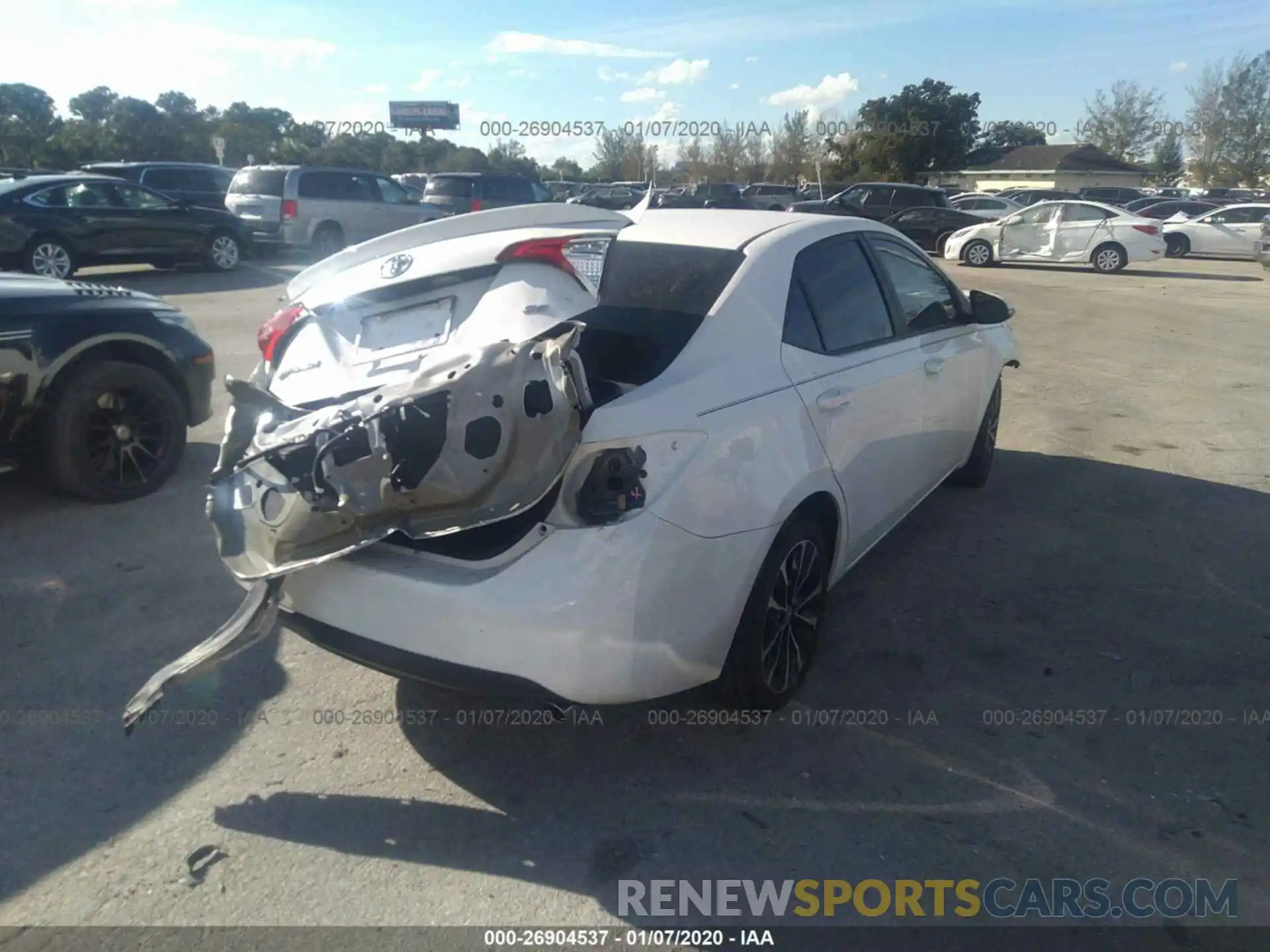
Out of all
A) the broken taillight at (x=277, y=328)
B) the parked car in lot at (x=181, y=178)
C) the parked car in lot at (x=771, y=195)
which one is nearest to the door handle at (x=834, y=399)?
the broken taillight at (x=277, y=328)

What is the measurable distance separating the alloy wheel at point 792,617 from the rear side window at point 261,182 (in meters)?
18.0

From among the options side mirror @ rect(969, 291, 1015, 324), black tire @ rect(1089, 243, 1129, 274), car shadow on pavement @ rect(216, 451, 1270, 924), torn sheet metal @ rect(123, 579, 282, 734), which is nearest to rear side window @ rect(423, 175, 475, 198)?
black tire @ rect(1089, 243, 1129, 274)

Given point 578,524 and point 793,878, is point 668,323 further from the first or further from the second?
point 793,878

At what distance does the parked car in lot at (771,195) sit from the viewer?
93.7 ft

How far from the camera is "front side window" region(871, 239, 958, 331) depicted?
15.0 ft

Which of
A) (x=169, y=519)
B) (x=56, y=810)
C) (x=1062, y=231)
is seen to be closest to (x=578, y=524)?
(x=56, y=810)

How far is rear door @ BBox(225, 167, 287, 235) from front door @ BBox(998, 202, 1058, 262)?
15.6 meters

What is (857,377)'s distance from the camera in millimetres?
3879

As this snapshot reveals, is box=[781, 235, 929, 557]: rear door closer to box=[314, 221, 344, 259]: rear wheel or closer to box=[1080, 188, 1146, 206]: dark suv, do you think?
box=[314, 221, 344, 259]: rear wheel

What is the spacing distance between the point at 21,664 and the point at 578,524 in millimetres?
2547

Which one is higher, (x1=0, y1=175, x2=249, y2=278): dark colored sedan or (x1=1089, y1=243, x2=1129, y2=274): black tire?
(x1=0, y1=175, x2=249, y2=278): dark colored sedan

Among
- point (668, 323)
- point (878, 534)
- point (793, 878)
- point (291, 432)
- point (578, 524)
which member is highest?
point (668, 323)

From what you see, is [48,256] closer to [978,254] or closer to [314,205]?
[314,205]

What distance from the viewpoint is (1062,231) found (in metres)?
22.0
